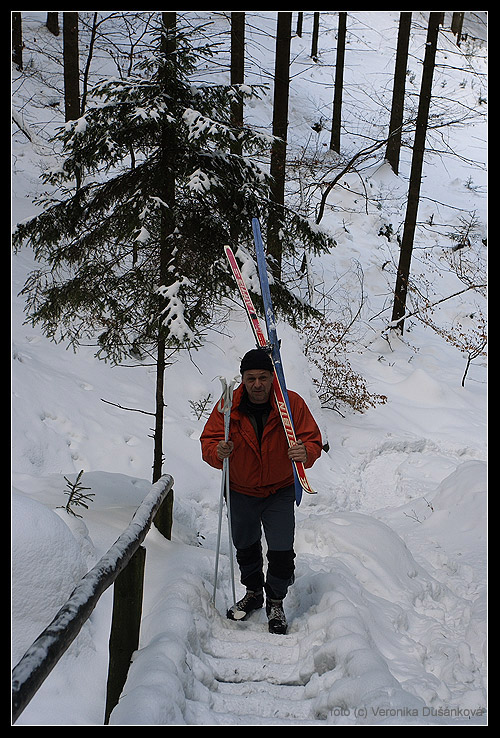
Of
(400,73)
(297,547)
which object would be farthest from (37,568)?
(400,73)

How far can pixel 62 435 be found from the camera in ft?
25.2

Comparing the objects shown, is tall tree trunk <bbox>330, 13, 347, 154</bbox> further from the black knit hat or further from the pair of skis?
the black knit hat

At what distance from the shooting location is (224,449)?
12.6ft

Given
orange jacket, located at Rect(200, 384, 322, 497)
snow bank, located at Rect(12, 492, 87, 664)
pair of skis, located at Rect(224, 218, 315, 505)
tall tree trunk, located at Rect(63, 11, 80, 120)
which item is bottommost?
snow bank, located at Rect(12, 492, 87, 664)

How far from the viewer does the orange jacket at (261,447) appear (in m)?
3.91

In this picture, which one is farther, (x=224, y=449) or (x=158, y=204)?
(x=158, y=204)

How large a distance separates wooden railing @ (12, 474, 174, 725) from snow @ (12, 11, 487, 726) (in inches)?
5.0

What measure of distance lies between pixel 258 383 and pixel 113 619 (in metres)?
1.65

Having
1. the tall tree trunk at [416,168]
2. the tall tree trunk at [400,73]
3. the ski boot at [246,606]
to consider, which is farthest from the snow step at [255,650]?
the tall tree trunk at [400,73]

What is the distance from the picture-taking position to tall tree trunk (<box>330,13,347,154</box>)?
1809cm

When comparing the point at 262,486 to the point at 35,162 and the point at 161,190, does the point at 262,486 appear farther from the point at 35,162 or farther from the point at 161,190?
the point at 35,162

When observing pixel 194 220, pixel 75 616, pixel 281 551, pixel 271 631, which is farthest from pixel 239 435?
pixel 194 220

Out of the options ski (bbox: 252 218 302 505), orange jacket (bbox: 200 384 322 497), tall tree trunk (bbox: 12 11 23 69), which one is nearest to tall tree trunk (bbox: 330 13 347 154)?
tall tree trunk (bbox: 12 11 23 69)

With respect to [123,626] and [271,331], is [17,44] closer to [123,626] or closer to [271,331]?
[271,331]
